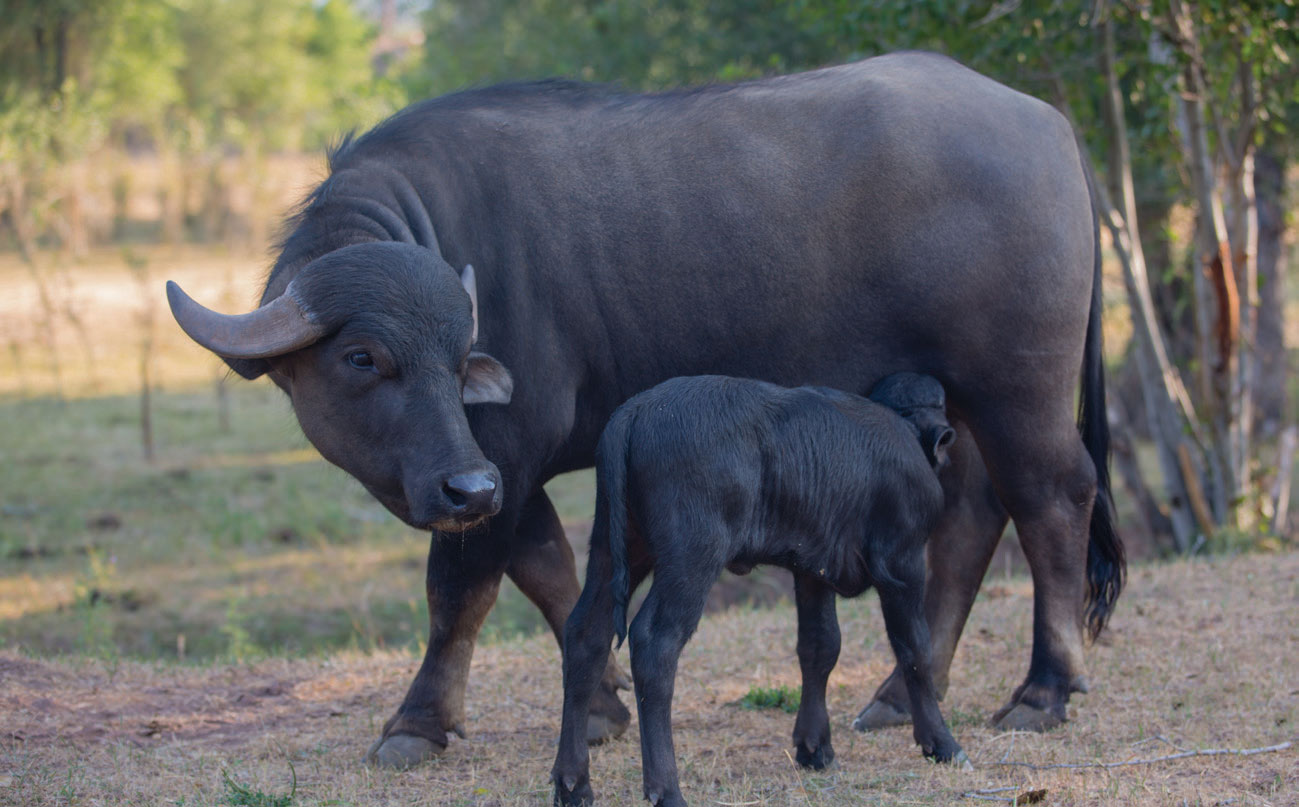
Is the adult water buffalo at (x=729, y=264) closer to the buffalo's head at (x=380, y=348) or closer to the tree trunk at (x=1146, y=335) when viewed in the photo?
the buffalo's head at (x=380, y=348)

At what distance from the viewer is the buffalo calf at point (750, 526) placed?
3.82 meters

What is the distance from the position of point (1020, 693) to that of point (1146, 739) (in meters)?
0.52

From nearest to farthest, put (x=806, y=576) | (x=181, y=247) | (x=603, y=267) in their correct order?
(x=806, y=576) → (x=603, y=267) → (x=181, y=247)

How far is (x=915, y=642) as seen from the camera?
425 cm

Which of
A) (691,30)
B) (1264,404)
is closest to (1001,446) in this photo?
(691,30)

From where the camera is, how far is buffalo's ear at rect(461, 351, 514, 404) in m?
4.25

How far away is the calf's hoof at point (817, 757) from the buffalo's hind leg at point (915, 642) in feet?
1.02

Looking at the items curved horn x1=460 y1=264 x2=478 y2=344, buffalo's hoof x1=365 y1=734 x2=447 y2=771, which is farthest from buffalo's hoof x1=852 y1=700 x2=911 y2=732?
curved horn x1=460 y1=264 x2=478 y2=344

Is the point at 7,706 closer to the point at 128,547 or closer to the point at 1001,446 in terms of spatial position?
the point at 1001,446

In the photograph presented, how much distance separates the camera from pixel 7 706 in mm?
5078

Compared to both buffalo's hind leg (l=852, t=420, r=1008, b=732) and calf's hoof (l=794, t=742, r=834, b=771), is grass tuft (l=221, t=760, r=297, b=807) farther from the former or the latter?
buffalo's hind leg (l=852, t=420, r=1008, b=732)

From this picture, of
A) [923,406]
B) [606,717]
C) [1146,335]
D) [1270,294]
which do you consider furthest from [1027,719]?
[1270,294]

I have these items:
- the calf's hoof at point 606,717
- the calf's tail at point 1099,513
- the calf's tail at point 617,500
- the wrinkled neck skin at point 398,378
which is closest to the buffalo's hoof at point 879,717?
the calf's hoof at point 606,717

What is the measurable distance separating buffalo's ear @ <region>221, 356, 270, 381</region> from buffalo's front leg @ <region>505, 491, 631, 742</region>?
1149 millimetres
